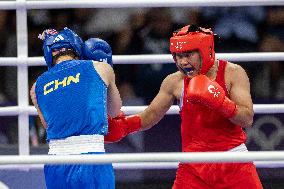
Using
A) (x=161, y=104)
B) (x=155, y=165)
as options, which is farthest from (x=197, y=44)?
(x=155, y=165)

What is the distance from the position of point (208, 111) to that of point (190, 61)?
0.70ft

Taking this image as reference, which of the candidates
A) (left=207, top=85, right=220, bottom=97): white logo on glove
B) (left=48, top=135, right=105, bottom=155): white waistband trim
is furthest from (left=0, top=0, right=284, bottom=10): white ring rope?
(left=48, top=135, right=105, bottom=155): white waistband trim

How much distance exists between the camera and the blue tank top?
8.68ft

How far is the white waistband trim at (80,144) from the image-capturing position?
262 cm

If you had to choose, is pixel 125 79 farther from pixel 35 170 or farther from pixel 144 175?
pixel 35 170

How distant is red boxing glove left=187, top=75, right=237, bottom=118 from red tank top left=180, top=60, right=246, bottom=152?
0.12 meters

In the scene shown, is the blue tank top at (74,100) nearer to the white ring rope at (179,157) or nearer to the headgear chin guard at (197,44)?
the headgear chin guard at (197,44)

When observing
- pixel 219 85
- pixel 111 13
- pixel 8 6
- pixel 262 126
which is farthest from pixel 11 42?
pixel 219 85

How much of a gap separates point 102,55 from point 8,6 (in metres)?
0.63

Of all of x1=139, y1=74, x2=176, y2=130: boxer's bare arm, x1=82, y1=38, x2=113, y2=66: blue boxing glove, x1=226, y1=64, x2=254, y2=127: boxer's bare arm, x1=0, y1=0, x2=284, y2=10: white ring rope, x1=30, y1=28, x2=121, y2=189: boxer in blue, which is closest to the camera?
x1=30, y1=28, x2=121, y2=189: boxer in blue

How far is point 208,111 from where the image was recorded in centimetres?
281

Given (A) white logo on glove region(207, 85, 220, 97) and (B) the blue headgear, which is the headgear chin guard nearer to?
(A) white logo on glove region(207, 85, 220, 97)

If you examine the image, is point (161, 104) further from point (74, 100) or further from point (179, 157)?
point (179, 157)

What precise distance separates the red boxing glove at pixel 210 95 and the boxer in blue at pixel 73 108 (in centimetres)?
33
